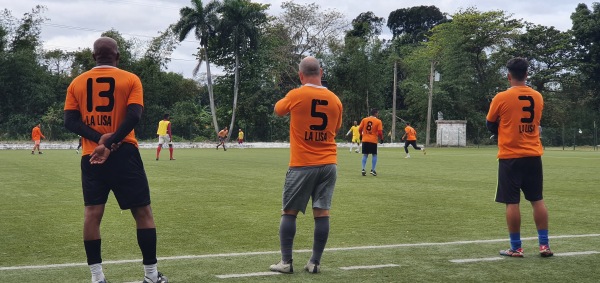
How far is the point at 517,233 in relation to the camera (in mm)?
7270

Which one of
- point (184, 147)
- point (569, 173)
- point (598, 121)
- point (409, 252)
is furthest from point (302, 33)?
point (409, 252)

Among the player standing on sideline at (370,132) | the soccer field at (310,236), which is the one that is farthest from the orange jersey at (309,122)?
the player standing on sideline at (370,132)

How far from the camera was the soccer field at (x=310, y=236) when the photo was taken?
21.2ft

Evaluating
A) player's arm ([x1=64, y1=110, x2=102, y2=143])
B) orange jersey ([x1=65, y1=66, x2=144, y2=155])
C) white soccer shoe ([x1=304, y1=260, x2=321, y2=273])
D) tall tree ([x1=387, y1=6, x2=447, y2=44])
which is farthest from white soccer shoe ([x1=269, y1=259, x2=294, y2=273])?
tall tree ([x1=387, y1=6, x2=447, y2=44])

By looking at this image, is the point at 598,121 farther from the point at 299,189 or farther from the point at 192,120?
the point at 299,189

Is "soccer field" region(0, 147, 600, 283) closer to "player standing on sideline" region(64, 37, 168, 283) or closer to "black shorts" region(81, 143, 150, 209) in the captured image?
"player standing on sideline" region(64, 37, 168, 283)

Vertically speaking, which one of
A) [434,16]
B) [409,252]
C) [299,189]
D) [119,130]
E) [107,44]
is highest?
[434,16]

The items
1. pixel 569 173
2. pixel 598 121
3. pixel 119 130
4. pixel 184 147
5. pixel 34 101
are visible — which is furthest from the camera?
pixel 598 121

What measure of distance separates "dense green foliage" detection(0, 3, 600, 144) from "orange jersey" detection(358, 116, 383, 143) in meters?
41.5

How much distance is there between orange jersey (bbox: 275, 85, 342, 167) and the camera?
21.4 feet

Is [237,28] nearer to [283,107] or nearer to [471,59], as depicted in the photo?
[471,59]

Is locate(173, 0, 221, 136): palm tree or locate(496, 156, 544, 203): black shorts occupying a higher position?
locate(173, 0, 221, 136): palm tree

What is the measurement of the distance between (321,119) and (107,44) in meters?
2.08

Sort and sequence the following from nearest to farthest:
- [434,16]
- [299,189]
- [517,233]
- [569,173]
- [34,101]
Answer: [299,189]
[517,233]
[569,173]
[34,101]
[434,16]
